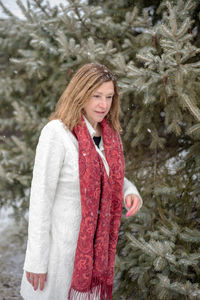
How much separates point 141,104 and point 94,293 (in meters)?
1.93

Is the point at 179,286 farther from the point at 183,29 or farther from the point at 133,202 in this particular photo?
the point at 183,29

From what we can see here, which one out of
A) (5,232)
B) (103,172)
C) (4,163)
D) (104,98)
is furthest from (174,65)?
(5,232)

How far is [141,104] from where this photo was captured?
3160mm

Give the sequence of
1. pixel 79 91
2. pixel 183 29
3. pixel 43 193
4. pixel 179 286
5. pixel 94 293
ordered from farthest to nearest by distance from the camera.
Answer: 1. pixel 179 286
2. pixel 183 29
3. pixel 94 293
4. pixel 79 91
5. pixel 43 193

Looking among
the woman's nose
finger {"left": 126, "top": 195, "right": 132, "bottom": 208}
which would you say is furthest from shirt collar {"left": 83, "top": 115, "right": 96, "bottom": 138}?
finger {"left": 126, "top": 195, "right": 132, "bottom": 208}

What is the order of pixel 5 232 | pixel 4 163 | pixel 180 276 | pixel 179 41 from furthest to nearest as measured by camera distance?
pixel 5 232 < pixel 4 163 < pixel 180 276 < pixel 179 41

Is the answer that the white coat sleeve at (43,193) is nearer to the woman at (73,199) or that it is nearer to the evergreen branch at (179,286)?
the woman at (73,199)

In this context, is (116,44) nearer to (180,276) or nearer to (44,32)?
(44,32)

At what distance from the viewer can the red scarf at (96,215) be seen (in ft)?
5.44

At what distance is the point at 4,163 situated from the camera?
378 centimetres

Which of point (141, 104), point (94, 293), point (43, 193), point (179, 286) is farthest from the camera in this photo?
point (141, 104)

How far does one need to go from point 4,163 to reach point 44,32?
1644 millimetres

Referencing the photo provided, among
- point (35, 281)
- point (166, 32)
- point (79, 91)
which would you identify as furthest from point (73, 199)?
point (166, 32)

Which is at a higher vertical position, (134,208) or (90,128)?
(90,128)
